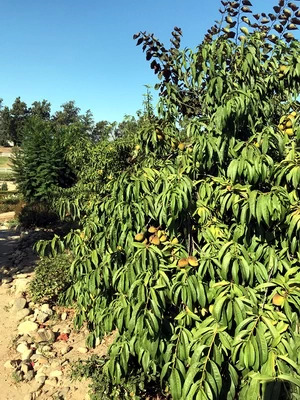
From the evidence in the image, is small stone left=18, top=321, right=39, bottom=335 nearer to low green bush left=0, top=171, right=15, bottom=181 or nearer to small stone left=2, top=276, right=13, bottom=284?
small stone left=2, top=276, right=13, bottom=284

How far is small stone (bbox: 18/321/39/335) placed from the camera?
530cm

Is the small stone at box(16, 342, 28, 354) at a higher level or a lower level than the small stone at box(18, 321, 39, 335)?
lower

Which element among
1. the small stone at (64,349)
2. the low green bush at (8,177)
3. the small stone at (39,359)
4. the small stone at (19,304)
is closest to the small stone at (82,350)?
the small stone at (64,349)

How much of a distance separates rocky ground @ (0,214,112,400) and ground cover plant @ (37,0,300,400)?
1.80 metres

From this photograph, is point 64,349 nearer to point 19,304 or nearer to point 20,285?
point 19,304

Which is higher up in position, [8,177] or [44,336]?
[8,177]

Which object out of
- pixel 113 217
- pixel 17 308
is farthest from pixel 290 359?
pixel 17 308

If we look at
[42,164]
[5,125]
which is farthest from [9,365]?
[5,125]

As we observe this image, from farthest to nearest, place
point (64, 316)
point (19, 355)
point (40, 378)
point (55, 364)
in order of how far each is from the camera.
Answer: point (64, 316)
point (19, 355)
point (55, 364)
point (40, 378)

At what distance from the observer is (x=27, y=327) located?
211 inches

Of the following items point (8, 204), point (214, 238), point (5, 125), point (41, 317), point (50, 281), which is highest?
point (5, 125)

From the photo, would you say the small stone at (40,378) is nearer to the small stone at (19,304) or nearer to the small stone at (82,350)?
the small stone at (82,350)

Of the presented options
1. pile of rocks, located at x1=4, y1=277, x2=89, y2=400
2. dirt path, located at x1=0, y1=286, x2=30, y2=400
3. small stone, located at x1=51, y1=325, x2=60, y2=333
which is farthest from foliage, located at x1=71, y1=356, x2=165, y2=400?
small stone, located at x1=51, y1=325, x2=60, y2=333

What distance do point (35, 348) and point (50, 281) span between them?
1.51 metres
